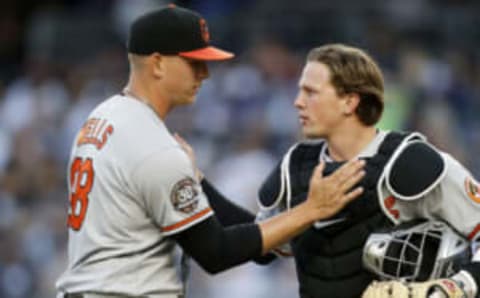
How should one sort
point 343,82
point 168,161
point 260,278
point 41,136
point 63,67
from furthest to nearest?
1. point 63,67
2. point 41,136
3. point 260,278
4. point 343,82
5. point 168,161

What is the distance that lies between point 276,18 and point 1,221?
304cm

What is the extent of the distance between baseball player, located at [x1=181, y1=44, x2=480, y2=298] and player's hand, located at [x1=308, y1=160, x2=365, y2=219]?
11 centimetres

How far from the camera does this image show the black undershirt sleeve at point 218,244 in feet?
14.5

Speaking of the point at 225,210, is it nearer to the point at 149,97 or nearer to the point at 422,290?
the point at 149,97

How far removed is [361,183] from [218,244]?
1.99 ft

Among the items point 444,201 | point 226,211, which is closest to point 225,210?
point 226,211

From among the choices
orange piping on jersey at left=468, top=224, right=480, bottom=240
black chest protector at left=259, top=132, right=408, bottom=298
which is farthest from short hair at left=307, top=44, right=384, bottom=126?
orange piping on jersey at left=468, top=224, right=480, bottom=240

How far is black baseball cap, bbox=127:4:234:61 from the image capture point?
4512 mm

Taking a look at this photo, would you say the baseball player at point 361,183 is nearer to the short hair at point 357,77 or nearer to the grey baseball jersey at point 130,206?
the short hair at point 357,77

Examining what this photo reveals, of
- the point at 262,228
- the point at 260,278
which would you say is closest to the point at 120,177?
the point at 262,228

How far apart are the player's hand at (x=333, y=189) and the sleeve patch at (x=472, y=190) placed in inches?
16.2

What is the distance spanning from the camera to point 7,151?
10.8m

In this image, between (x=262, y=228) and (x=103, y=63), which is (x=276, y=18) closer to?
(x=103, y=63)

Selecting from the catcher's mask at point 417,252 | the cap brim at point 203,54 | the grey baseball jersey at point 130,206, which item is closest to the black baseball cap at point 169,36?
the cap brim at point 203,54
